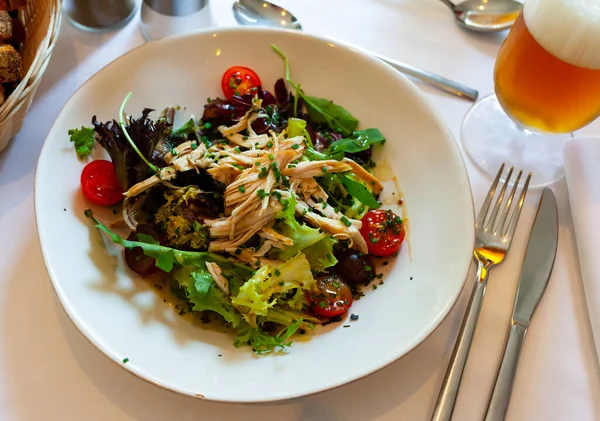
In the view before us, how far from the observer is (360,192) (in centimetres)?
170

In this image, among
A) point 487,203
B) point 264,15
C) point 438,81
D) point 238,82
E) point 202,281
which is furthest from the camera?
point 264,15

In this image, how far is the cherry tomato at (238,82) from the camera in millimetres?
1906

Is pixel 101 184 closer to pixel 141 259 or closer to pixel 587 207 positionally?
pixel 141 259

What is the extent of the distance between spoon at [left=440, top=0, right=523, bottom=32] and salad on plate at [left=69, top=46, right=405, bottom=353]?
1.05m

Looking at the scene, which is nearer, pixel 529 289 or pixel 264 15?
A: pixel 529 289

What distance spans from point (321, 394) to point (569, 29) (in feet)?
4.28

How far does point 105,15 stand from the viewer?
221cm

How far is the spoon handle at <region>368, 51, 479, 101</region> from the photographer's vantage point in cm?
220

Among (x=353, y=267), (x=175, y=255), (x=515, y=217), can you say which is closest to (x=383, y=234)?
(x=353, y=267)

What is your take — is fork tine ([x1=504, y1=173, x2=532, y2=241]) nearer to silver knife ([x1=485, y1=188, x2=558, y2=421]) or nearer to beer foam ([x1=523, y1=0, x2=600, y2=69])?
silver knife ([x1=485, y1=188, x2=558, y2=421])

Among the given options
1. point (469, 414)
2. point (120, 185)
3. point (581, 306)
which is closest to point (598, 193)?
point (581, 306)

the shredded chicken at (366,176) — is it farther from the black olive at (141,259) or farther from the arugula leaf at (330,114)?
the black olive at (141,259)

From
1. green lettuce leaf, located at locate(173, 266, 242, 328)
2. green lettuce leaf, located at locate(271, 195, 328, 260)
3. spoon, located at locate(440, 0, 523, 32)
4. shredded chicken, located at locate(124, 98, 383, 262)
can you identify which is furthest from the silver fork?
spoon, located at locate(440, 0, 523, 32)

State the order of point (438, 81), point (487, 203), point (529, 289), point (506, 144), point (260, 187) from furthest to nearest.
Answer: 1. point (438, 81)
2. point (506, 144)
3. point (487, 203)
4. point (529, 289)
5. point (260, 187)
